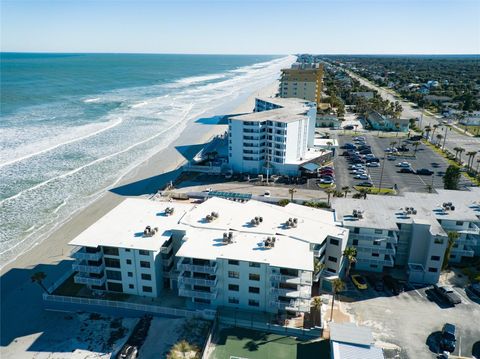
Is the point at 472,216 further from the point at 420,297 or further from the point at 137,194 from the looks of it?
the point at 137,194

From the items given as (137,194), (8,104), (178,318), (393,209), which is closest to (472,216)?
(393,209)

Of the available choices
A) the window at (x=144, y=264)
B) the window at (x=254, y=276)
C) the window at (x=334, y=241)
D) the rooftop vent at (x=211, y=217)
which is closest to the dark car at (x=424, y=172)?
the window at (x=334, y=241)

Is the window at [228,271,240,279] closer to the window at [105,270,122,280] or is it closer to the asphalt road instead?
the window at [105,270,122,280]

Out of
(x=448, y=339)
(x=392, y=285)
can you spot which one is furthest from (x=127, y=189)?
(x=448, y=339)

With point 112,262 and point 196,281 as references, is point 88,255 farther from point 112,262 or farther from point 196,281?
point 196,281

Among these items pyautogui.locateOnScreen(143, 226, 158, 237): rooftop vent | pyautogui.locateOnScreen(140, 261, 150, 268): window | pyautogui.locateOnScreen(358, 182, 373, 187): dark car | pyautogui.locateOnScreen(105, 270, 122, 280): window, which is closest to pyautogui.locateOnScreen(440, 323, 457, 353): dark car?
pyautogui.locateOnScreen(140, 261, 150, 268): window

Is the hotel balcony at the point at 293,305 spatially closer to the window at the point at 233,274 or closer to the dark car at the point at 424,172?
the window at the point at 233,274

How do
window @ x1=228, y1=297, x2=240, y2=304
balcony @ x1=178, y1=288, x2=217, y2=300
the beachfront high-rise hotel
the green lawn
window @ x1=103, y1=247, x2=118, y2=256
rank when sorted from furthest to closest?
the beachfront high-rise hotel → window @ x1=103, y1=247, x2=118, y2=256 → window @ x1=228, y1=297, x2=240, y2=304 → balcony @ x1=178, y1=288, x2=217, y2=300 → the green lawn
